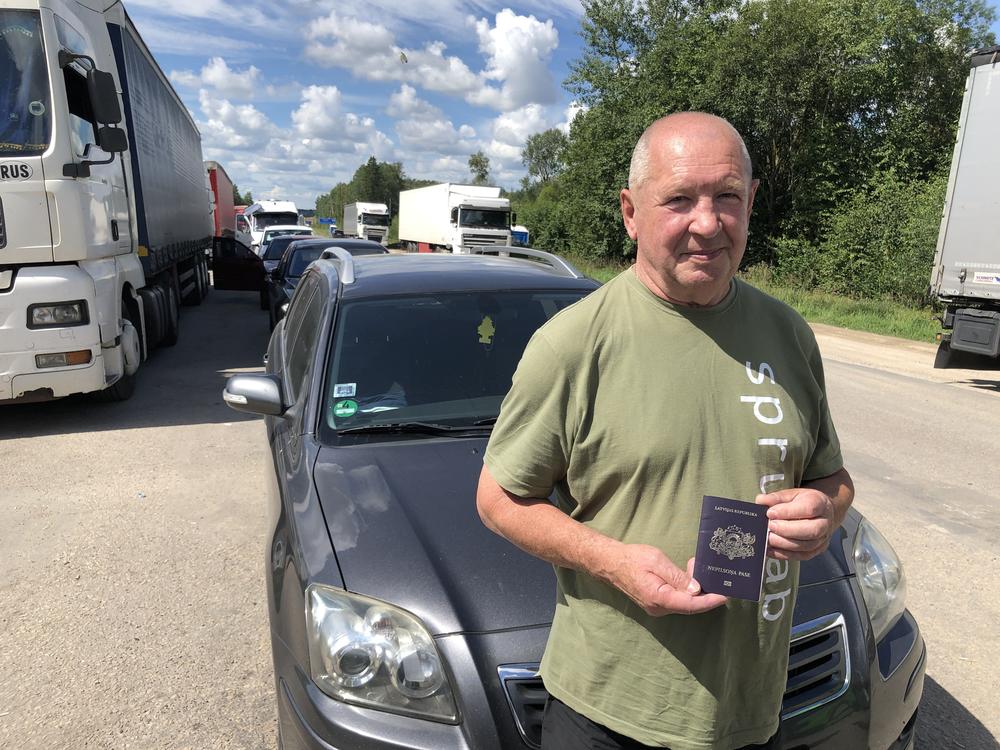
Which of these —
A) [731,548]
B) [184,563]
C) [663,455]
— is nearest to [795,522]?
[731,548]

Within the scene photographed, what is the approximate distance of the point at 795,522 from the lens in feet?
4.31

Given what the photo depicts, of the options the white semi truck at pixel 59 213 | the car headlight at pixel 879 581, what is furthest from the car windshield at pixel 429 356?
the white semi truck at pixel 59 213

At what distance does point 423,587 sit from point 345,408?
1130mm

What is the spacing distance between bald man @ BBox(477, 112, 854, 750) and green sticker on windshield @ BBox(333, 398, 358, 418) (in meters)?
1.58

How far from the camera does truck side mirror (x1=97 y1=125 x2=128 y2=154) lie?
654 centimetres

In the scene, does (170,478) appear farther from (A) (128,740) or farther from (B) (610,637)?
(B) (610,637)

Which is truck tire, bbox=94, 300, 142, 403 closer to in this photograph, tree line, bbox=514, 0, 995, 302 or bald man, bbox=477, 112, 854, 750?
bald man, bbox=477, 112, 854, 750

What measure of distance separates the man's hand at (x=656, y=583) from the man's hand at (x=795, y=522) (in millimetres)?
148

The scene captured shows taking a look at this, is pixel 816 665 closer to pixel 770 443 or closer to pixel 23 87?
pixel 770 443

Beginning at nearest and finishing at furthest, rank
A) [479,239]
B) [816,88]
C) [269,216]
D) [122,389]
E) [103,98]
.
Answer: [103,98] → [122,389] → [816,88] → [479,239] → [269,216]

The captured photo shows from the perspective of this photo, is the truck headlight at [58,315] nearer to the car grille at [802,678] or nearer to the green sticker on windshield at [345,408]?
the green sticker on windshield at [345,408]

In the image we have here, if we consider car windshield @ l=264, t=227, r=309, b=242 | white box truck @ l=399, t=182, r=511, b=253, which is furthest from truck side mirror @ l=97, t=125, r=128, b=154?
white box truck @ l=399, t=182, r=511, b=253

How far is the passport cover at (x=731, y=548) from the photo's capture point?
4.11 feet

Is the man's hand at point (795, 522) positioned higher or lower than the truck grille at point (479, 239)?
→ higher
